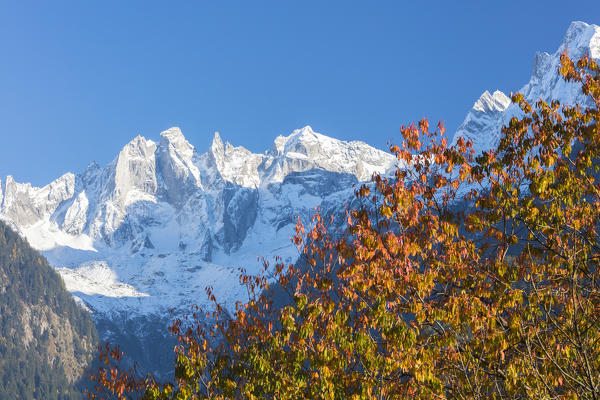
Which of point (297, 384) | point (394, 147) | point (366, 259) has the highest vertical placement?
point (394, 147)

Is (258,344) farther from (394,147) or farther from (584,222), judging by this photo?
(584,222)

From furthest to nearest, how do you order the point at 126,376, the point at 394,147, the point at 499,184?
the point at 126,376, the point at 394,147, the point at 499,184

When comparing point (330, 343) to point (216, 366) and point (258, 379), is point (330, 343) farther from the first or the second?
point (216, 366)

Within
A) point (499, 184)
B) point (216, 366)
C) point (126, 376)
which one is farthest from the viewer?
point (126, 376)

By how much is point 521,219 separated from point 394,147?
413 cm

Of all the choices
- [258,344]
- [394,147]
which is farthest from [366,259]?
[258,344]

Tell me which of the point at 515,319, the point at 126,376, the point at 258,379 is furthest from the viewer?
the point at 126,376

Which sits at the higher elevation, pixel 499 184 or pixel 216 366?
pixel 499 184

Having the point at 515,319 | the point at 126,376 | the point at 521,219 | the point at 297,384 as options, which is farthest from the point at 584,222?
the point at 126,376

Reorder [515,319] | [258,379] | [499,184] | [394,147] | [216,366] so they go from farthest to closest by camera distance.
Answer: [216,366] < [258,379] < [394,147] < [499,184] < [515,319]

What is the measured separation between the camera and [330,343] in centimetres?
2005

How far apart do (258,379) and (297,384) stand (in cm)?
167

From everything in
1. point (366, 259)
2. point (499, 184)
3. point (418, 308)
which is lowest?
point (418, 308)

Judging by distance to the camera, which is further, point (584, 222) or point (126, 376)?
point (126, 376)
